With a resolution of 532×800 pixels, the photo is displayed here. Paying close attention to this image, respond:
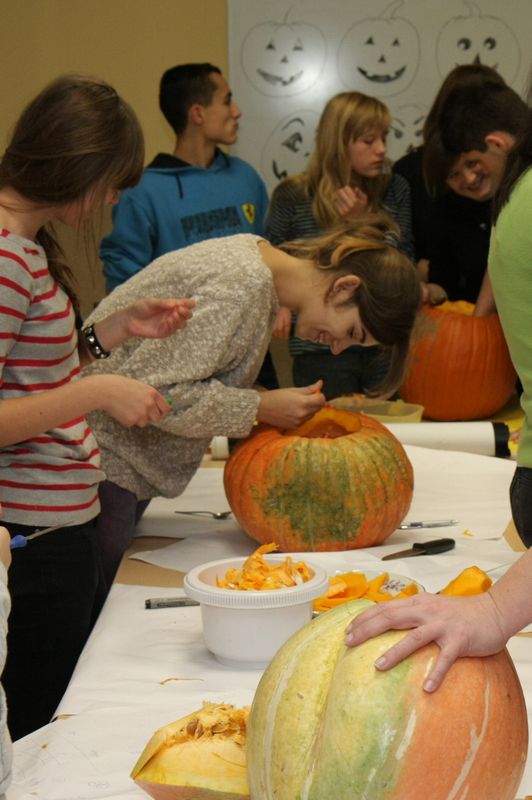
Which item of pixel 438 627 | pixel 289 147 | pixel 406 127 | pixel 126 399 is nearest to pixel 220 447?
pixel 126 399

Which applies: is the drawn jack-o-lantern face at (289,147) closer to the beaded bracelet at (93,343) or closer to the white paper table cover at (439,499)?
the white paper table cover at (439,499)

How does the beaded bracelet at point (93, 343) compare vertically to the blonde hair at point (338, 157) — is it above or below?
below

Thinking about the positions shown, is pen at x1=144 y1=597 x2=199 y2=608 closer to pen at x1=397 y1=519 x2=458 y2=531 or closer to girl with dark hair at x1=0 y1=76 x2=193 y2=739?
girl with dark hair at x1=0 y1=76 x2=193 y2=739

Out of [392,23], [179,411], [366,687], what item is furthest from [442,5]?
[366,687]

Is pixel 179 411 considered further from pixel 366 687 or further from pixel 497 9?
pixel 497 9

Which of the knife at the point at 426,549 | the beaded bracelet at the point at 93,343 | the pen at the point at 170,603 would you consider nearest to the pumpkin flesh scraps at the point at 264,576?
the pen at the point at 170,603

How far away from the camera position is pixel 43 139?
1.41m

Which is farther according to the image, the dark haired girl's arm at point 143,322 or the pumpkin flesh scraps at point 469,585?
the dark haired girl's arm at point 143,322

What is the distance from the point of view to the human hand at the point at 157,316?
5.34 ft

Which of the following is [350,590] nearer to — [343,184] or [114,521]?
[114,521]

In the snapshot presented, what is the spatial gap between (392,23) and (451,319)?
175 cm

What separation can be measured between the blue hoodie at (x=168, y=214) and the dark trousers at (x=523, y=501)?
1931 millimetres

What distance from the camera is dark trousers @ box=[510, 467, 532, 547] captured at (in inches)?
52.3

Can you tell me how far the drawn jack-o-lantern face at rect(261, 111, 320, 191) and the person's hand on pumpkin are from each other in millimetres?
2343
